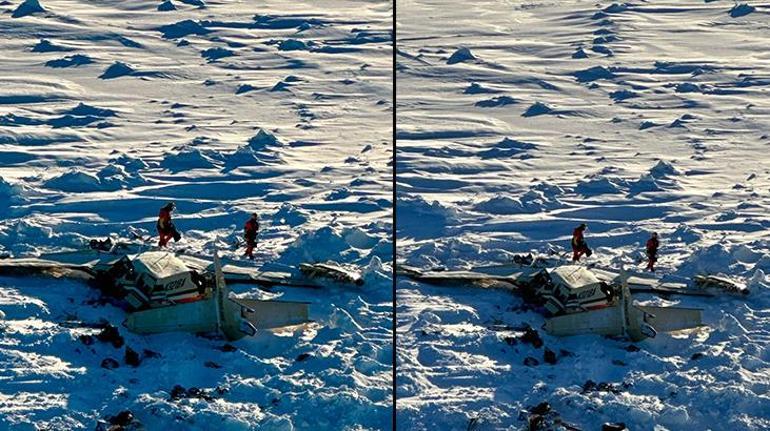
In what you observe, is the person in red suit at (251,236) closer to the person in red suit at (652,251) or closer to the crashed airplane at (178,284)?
the crashed airplane at (178,284)

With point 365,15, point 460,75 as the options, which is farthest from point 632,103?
point 365,15

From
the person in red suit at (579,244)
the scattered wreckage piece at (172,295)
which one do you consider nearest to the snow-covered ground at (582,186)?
the person in red suit at (579,244)

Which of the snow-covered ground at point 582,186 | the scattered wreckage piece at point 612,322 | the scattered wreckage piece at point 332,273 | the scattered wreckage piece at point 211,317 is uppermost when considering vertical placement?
the scattered wreckage piece at point 211,317

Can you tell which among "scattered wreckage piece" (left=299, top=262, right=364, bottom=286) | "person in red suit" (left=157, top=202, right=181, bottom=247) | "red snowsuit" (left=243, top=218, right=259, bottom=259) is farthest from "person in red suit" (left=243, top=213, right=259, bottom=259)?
"scattered wreckage piece" (left=299, top=262, right=364, bottom=286)

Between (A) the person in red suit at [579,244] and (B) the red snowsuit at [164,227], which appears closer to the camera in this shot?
(B) the red snowsuit at [164,227]

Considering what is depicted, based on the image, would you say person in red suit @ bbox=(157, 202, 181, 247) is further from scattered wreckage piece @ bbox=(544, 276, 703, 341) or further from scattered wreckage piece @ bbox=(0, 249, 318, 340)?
scattered wreckage piece @ bbox=(544, 276, 703, 341)

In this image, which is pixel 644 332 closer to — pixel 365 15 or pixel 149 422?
pixel 149 422
